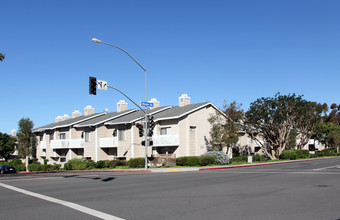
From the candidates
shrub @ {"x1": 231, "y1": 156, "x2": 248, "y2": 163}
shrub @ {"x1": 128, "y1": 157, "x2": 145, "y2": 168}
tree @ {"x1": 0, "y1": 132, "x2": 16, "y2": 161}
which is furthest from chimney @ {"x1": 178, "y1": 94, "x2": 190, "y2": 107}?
tree @ {"x1": 0, "y1": 132, "x2": 16, "y2": 161}

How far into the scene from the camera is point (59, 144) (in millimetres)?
48812

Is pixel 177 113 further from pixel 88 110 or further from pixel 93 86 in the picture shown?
pixel 88 110

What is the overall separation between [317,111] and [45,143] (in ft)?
145

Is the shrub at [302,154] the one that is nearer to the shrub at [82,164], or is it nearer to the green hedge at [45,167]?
the shrub at [82,164]

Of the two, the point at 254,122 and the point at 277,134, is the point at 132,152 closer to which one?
the point at 254,122

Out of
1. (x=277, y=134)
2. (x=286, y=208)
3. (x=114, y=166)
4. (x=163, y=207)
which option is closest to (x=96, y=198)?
(x=163, y=207)

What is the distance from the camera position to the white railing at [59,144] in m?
47.9

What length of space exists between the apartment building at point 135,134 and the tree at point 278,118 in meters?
6.70

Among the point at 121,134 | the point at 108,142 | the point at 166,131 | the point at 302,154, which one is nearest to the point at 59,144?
the point at 108,142

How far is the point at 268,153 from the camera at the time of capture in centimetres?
4738

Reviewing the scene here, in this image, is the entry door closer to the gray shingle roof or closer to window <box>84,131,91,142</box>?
the gray shingle roof

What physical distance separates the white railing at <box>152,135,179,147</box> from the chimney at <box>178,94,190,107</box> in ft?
26.3

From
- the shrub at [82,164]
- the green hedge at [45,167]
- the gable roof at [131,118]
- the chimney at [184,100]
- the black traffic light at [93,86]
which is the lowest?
the green hedge at [45,167]

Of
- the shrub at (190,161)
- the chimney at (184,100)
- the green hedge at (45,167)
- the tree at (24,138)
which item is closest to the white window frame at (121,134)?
the chimney at (184,100)
